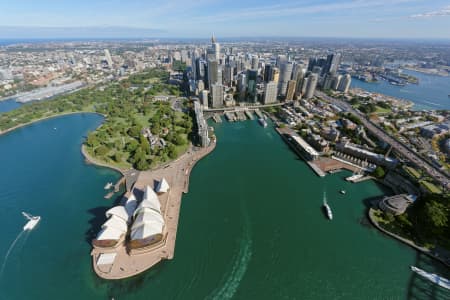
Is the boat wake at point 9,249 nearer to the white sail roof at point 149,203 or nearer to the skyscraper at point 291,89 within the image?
the white sail roof at point 149,203

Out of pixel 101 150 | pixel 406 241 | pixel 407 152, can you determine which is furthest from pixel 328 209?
pixel 101 150

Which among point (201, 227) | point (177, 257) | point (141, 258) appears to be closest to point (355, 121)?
point (201, 227)

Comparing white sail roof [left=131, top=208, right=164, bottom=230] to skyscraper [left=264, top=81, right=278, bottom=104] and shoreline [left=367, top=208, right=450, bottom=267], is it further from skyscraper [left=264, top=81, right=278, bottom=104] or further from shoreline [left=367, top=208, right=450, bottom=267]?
skyscraper [left=264, top=81, right=278, bottom=104]

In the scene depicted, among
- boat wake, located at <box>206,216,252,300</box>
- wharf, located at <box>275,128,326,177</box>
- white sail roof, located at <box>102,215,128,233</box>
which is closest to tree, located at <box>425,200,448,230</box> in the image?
wharf, located at <box>275,128,326,177</box>

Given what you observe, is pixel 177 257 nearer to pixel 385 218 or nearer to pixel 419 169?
pixel 385 218

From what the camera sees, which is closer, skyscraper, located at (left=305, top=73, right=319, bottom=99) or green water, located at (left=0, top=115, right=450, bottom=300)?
green water, located at (left=0, top=115, right=450, bottom=300)

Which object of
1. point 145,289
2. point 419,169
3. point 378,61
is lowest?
point 145,289
